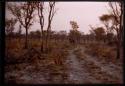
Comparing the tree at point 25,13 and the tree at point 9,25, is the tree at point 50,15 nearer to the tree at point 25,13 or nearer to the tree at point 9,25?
the tree at point 25,13

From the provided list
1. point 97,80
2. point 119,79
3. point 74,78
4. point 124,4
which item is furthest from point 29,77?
point 124,4

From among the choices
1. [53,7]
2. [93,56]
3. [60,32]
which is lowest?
[93,56]

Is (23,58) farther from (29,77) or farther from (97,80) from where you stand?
(97,80)

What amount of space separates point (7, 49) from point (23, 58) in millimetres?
291

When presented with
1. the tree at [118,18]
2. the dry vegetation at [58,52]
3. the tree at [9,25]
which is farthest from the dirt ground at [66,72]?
the tree at [9,25]

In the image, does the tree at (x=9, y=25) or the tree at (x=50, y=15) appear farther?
the tree at (x=50, y=15)

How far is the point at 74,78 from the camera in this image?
530 centimetres

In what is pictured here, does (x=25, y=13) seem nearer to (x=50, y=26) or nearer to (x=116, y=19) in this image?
(x=50, y=26)

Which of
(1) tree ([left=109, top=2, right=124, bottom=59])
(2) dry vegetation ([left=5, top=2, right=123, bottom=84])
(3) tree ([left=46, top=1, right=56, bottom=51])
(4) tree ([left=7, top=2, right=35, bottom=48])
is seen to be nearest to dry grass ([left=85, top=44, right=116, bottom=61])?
(2) dry vegetation ([left=5, top=2, right=123, bottom=84])

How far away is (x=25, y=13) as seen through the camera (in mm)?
5539

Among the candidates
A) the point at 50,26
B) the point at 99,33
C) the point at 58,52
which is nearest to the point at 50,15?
the point at 50,26

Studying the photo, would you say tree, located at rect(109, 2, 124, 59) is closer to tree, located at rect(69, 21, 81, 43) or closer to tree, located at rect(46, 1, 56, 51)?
tree, located at rect(69, 21, 81, 43)

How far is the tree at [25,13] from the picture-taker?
548 centimetres

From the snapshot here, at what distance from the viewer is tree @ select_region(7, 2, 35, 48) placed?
548cm
